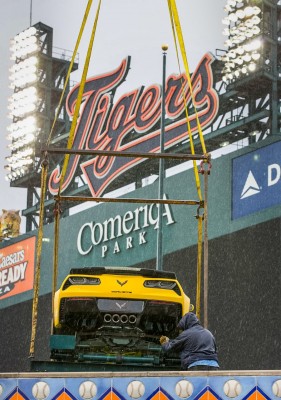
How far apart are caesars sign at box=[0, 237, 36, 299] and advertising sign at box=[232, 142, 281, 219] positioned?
15.2 m

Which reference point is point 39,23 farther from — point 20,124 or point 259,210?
point 259,210

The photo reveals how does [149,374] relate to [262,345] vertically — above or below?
below

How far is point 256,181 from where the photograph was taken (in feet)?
114

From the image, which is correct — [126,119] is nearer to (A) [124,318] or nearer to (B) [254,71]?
(B) [254,71]

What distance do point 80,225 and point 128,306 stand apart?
32766mm

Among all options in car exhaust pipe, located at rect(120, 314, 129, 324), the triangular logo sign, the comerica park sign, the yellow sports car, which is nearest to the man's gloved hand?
the yellow sports car

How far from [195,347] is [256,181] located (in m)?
24.9

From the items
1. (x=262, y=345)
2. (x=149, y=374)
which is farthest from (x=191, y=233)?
(x=149, y=374)

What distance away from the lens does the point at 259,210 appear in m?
34.5

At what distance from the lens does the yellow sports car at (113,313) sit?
11.2 m

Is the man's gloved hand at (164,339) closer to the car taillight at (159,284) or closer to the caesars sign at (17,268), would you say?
the car taillight at (159,284)

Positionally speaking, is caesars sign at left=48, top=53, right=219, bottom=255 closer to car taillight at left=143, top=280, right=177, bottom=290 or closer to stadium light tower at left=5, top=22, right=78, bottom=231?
stadium light tower at left=5, top=22, right=78, bottom=231

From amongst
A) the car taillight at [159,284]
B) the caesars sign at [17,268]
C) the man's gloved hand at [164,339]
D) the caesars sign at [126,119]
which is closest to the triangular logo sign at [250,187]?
the caesars sign at [126,119]

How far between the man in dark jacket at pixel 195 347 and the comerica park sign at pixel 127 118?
3088 centimetres
